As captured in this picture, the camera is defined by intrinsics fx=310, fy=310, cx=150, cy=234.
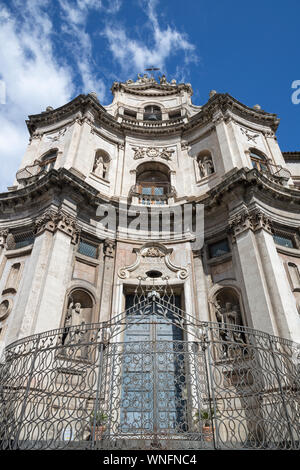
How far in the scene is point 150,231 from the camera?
49.4 ft

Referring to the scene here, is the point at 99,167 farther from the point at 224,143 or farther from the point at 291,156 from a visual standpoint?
the point at 291,156

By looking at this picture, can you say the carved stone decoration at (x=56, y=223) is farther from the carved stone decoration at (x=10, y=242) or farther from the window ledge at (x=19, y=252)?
the carved stone decoration at (x=10, y=242)

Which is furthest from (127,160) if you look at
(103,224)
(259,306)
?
(259,306)

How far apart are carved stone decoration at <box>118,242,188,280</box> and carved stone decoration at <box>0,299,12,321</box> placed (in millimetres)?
4378

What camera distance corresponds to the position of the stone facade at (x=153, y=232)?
11.1 m

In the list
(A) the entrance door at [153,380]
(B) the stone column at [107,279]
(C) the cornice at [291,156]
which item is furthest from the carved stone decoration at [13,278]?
(C) the cornice at [291,156]

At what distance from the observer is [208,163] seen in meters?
17.1

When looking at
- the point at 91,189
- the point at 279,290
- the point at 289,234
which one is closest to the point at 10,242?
the point at 91,189

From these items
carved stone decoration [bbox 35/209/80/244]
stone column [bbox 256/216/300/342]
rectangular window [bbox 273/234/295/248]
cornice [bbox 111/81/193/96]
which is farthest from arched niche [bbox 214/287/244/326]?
cornice [bbox 111/81/193/96]

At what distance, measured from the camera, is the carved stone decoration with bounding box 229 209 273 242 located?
12287 mm

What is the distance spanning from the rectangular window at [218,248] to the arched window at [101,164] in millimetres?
6946

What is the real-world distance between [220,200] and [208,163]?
3925 millimetres

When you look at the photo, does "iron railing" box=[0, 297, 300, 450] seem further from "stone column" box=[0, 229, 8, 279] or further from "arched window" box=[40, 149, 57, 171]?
"arched window" box=[40, 149, 57, 171]

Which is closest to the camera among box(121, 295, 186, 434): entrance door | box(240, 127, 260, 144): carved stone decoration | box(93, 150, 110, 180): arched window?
box(121, 295, 186, 434): entrance door
